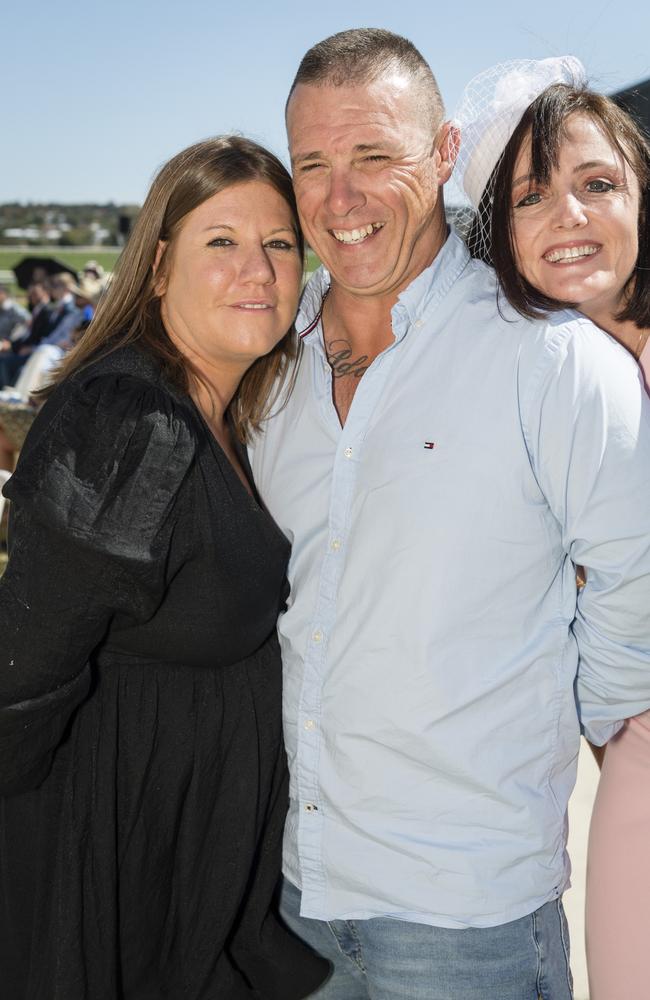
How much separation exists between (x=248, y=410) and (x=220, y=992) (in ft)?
4.09

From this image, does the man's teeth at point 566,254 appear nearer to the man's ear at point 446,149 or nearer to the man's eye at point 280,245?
the man's ear at point 446,149

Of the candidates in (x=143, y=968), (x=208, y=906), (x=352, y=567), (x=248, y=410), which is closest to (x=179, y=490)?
(x=352, y=567)

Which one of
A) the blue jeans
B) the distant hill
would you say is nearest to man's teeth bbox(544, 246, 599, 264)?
the blue jeans

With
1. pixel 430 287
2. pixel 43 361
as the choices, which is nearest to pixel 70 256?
pixel 43 361

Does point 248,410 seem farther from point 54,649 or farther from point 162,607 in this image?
point 54,649

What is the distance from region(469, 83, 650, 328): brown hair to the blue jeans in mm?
1236

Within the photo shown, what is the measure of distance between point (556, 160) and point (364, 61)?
1.55ft

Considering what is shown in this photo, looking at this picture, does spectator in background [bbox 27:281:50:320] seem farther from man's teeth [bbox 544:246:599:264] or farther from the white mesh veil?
man's teeth [bbox 544:246:599:264]

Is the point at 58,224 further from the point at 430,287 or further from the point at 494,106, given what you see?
the point at 430,287

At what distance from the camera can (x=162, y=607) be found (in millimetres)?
1753

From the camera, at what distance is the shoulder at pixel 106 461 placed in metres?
1.58

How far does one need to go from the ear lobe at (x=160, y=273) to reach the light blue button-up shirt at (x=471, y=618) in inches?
23.6

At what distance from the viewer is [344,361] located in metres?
2.07

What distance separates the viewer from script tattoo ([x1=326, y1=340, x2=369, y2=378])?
2.04 metres
